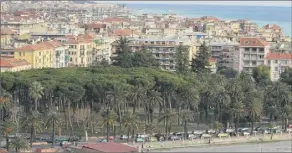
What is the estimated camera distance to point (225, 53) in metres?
54.9

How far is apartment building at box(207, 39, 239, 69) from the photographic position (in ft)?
174

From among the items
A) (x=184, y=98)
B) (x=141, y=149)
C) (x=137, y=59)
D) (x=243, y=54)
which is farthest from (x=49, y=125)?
(x=243, y=54)

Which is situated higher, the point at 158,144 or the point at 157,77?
the point at 157,77

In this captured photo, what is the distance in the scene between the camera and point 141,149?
90.9ft

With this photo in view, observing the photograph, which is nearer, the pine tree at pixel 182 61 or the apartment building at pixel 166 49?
Result: the pine tree at pixel 182 61

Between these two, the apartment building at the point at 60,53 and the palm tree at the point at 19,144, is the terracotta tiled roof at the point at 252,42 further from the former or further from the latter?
the palm tree at the point at 19,144

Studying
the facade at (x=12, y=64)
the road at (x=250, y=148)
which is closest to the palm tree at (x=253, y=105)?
the road at (x=250, y=148)

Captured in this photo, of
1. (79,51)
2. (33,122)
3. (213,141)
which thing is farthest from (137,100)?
(79,51)

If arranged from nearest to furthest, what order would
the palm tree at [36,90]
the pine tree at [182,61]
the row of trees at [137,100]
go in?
the row of trees at [137,100] → the palm tree at [36,90] → the pine tree at [182,61]

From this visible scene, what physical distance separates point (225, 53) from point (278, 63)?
5760 mm

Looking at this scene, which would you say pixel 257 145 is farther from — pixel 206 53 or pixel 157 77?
pixel 206 53

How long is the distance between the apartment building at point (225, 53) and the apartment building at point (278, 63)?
10.1ft

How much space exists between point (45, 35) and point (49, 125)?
35917mm

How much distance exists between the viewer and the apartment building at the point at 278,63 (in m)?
49.9
